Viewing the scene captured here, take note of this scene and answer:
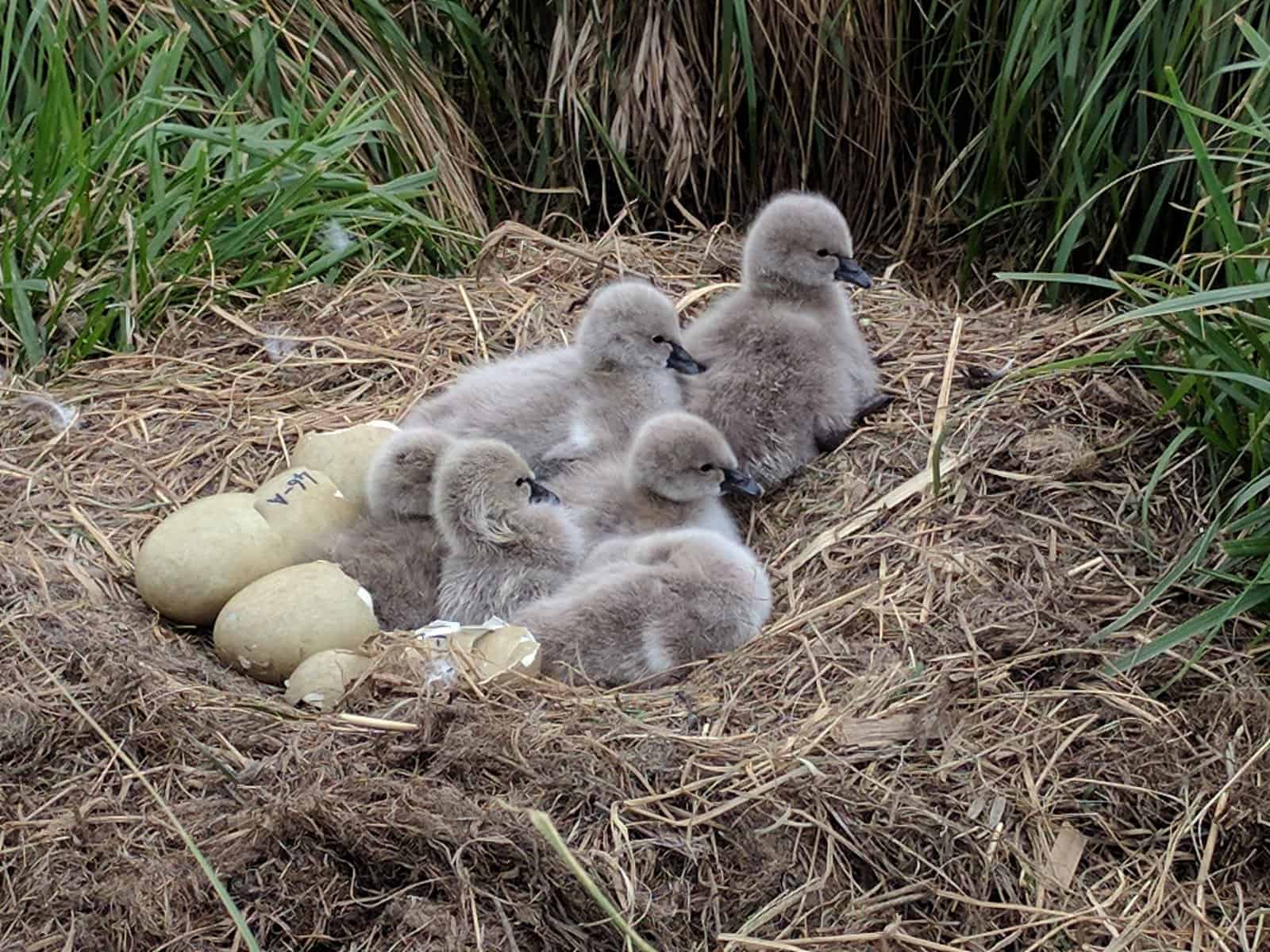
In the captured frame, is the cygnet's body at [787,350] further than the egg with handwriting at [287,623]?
Yes

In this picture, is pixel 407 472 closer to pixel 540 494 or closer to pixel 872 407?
pixel 540 494

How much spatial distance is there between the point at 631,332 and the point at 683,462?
1.49 ft

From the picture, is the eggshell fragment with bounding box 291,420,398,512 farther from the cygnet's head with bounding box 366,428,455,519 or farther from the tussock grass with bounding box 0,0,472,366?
the tussock grass with bounding box 0,0,472,366

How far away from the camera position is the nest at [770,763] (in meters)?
2.77

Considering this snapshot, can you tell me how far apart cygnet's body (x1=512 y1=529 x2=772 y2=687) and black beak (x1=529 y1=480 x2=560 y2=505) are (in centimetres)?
30

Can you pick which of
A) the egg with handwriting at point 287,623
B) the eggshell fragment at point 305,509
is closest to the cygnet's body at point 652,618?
the egg with handwriting at point 287,623

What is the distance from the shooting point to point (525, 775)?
2.93 meters

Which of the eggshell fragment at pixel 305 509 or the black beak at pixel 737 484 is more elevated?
the eggshell fragment at pixel 305 509

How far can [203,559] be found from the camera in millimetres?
3549

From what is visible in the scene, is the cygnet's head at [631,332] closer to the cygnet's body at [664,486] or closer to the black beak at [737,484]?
the cygnet's body at [664,486]

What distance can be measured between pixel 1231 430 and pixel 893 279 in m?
1.87

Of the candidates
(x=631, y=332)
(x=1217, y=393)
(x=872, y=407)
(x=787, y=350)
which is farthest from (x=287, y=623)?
(x=1217, y=393)

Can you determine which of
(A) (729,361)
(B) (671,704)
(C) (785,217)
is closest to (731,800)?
(B) (671,704)

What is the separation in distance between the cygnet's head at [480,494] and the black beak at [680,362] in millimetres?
631
